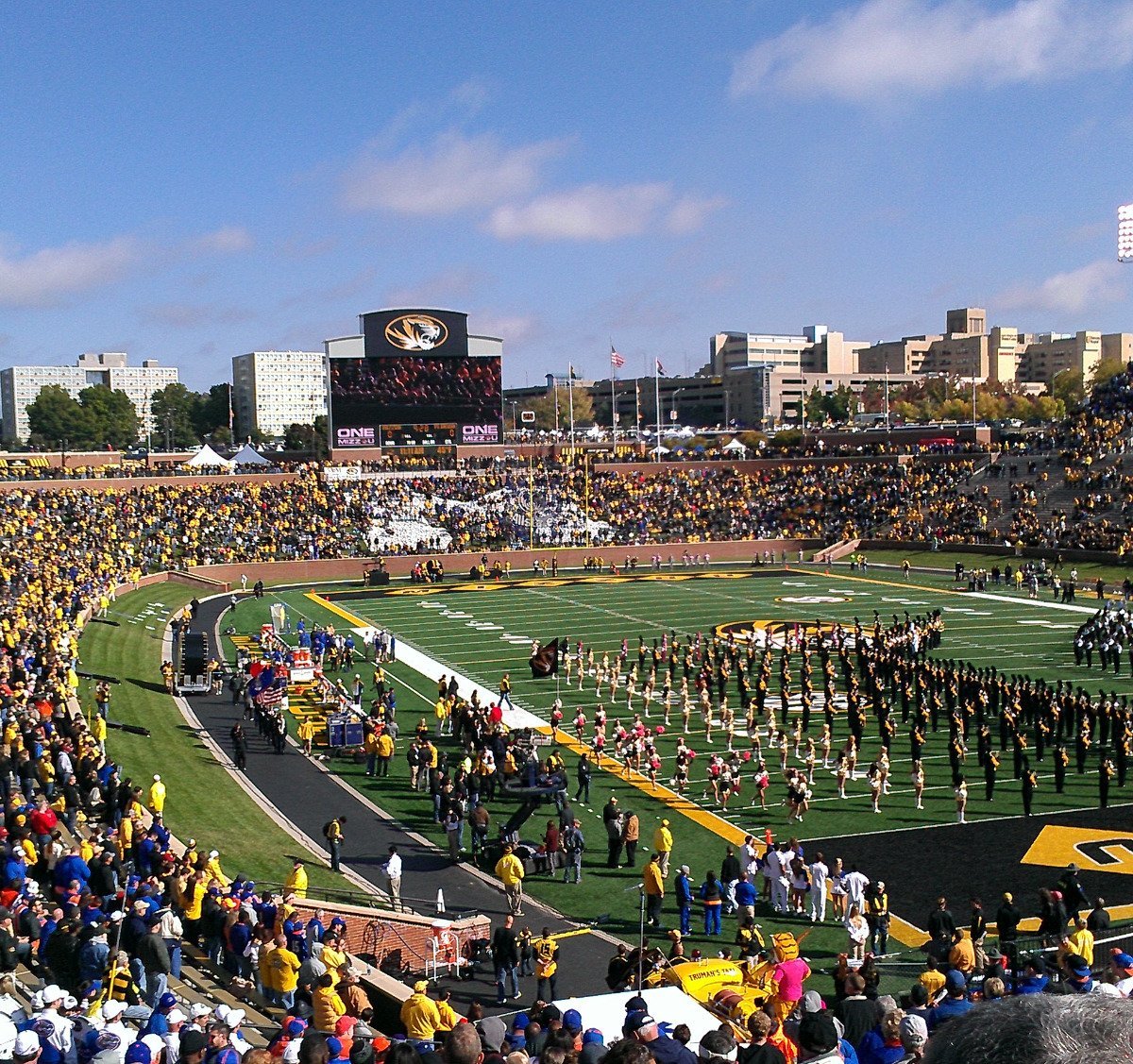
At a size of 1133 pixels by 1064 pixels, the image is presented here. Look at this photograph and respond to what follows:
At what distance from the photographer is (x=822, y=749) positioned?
943 inches

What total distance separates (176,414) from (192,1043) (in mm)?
150288

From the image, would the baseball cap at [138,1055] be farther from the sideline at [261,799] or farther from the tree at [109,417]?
the tree at [109,417]

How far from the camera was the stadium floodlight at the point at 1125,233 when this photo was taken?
60625 mm

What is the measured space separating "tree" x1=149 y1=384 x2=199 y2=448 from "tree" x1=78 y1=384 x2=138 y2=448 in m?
5.16

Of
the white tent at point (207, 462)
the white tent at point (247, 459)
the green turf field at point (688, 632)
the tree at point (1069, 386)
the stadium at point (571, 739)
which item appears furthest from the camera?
the tree at point (1069, 386)

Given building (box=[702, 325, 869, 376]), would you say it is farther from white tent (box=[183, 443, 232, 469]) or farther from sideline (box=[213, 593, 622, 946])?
sideline (box=[213, 593, 622, 946])

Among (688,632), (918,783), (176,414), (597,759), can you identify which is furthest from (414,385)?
(176,414)

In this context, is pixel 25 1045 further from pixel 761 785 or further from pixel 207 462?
pixel 207 462

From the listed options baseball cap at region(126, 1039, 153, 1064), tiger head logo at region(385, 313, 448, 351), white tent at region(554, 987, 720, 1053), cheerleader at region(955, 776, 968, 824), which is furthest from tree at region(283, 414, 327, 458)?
baseball cap at region(126, 1039, 153, 1064)

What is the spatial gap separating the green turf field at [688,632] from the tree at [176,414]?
104 m

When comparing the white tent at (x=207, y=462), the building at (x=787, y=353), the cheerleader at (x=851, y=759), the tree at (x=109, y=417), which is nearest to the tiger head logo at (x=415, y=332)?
the white tent at (x=207, y=462)

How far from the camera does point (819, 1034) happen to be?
776cm

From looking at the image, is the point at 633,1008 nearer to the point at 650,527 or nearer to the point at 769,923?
the point at 769,923

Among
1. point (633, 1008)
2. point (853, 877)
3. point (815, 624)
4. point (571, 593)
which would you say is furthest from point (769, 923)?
point (571, 593)
